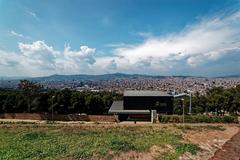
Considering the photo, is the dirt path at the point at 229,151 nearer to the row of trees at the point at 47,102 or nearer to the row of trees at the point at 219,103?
the row of trees at the point at 219,103

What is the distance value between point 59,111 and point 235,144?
1413 inches

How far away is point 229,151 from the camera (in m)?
25.2

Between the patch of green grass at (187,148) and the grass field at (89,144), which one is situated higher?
the grass field at (89,144)

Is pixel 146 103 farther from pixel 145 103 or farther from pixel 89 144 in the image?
pixel 89 144

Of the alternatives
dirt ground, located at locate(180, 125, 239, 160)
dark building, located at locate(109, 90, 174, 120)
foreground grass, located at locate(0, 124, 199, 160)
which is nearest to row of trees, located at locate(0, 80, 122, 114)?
dark building, located at locate(109, 90, 174, 120)

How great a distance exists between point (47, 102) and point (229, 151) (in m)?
38.6

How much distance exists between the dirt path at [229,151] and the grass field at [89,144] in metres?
1.78

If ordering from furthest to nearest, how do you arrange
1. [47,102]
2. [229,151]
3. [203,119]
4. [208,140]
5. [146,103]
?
[47,102] < [146,103] < [203,119] < [208,140] < [229,151]

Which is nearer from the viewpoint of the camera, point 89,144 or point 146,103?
point 89,144

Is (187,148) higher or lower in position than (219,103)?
lower

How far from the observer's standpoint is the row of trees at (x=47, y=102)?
55.9 m

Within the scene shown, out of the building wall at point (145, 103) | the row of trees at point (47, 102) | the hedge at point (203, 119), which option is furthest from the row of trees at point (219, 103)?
the row of trees at point (47, 102)

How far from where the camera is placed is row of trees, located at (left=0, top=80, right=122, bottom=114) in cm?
5591

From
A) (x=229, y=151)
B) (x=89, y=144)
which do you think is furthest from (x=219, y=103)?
(x=89, y=144)
